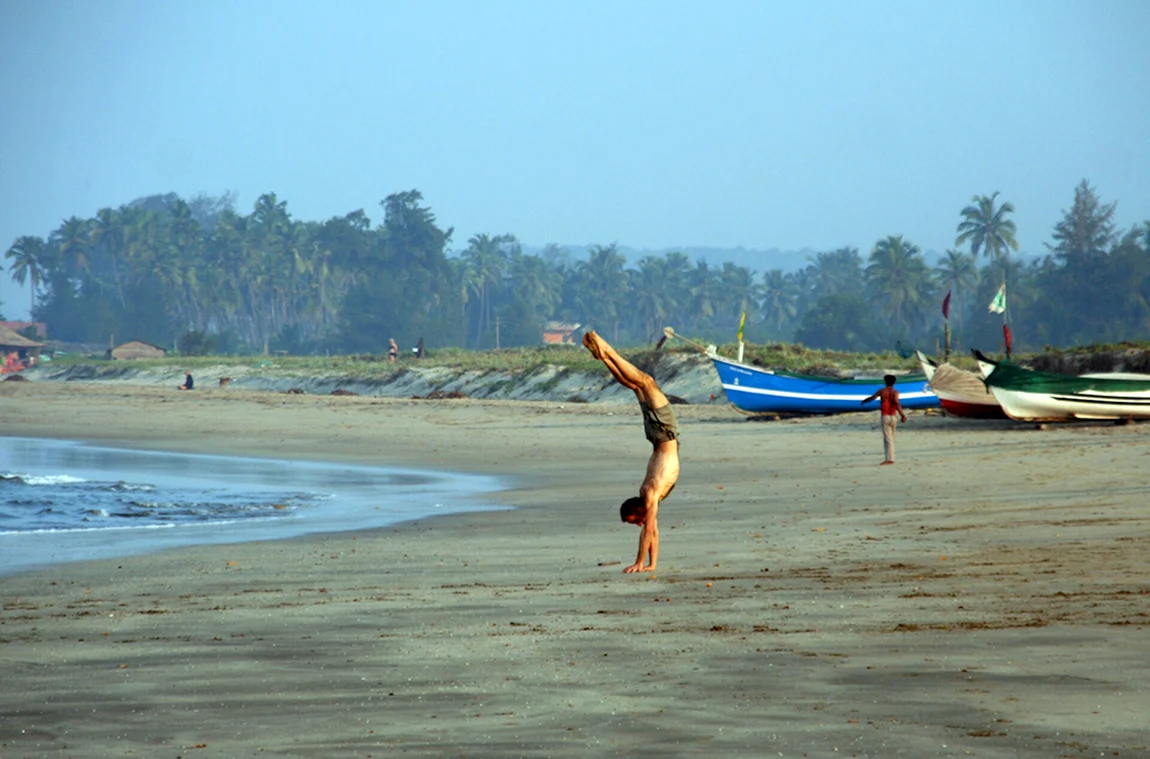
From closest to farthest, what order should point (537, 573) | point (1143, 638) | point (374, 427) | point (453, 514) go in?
1. point (1143, 638)
2. point (537, 573)
3. point (453, 514)
4. point (374, 427)

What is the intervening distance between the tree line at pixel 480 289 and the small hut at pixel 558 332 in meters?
3.93

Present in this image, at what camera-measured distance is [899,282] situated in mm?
106500

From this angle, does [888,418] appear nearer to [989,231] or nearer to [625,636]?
[625,636]

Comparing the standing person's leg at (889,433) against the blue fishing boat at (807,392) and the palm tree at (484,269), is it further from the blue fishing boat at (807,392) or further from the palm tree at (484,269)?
the palm tree at (484,269)

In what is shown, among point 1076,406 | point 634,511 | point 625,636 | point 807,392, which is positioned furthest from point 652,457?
point 807,392

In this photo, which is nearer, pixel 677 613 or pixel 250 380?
pixel 677 613

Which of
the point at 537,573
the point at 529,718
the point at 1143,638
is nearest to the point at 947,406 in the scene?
the point at 537,573

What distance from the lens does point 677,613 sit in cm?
855

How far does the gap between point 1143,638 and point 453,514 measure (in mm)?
10393

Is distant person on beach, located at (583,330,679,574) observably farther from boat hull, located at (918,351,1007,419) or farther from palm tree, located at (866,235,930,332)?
palm tree, located at (866,235,930,332)

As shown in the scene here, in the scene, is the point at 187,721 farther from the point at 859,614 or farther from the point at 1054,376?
the point at 1054,376

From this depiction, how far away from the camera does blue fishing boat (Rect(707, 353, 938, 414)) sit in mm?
32719

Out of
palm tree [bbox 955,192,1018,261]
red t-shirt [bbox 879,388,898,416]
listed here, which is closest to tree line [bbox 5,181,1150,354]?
palm tree [bbox 955,192,1018,261]

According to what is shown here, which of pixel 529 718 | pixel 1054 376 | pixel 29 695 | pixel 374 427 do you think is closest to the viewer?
pixel 529 718
